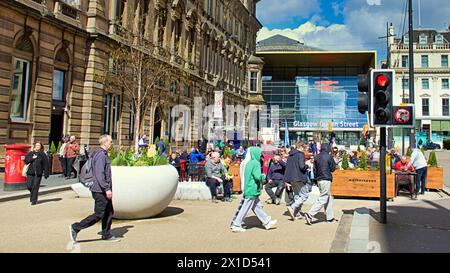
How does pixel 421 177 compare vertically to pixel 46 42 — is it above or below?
below

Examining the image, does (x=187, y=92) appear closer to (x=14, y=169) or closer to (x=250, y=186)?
(x=14, y=169)

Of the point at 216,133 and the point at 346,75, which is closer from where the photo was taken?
the point at 216,133

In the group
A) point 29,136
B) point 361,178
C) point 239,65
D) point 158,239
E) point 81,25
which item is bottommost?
point 158,239

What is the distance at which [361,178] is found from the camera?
1239 centimetres

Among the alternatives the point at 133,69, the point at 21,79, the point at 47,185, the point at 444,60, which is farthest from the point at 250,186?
the point at 444,60

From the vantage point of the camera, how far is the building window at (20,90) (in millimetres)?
17938

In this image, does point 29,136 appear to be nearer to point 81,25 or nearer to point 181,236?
point 81,25

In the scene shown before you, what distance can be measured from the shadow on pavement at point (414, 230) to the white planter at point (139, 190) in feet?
14.0

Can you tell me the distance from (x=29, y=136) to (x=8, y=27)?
17.0 feet

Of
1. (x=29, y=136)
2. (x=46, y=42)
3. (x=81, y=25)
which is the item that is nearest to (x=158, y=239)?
(x=29, y=136)

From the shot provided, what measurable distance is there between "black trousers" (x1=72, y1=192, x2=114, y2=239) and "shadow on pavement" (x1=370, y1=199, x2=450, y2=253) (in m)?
4.40

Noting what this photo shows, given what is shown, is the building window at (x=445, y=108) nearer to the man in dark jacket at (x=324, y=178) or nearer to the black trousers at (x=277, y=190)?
the black trousers at (x=277, y=190)

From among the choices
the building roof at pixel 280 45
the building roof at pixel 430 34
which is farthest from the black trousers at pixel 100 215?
the building roof at pixel 280 45

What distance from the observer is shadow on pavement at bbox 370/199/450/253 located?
6039 millimetres
